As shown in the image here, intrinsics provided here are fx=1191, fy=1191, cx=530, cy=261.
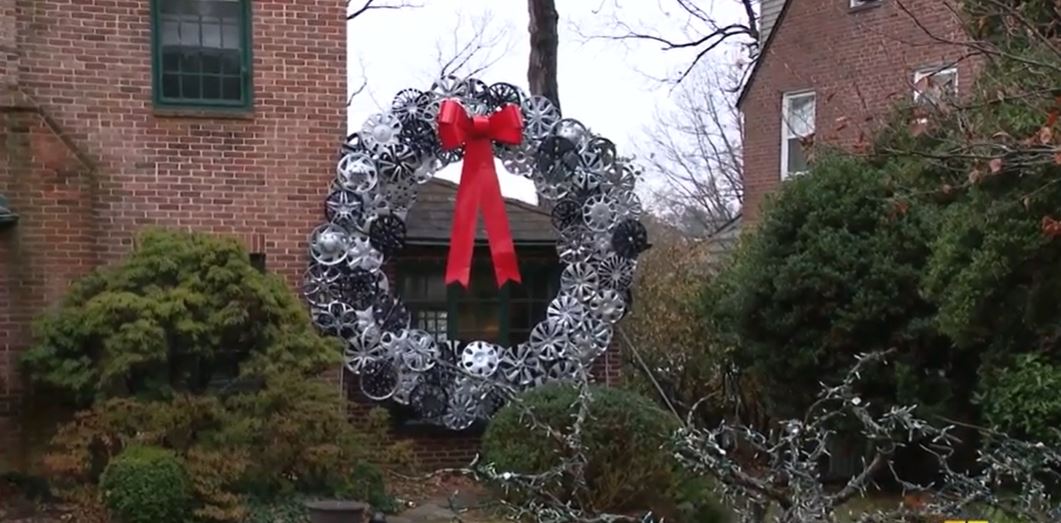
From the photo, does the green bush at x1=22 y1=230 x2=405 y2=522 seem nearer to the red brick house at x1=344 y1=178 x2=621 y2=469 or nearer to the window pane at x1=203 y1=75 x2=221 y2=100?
the window pane at x1=203 y1=75 x2=221 y2=100

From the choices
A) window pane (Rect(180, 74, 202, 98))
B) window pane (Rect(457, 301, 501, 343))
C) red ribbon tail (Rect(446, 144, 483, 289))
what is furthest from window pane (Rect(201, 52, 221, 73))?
window pane (Rect(457, 301, 501, 343))

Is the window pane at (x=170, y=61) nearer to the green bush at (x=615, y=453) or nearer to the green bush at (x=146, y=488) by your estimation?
the green bush at (x=146, y=488)

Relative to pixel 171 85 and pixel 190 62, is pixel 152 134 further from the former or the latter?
pixel 190 62

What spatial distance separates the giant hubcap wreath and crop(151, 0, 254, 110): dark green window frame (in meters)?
1.27

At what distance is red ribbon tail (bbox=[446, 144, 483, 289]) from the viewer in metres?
12.1

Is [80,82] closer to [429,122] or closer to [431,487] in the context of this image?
[429,122]

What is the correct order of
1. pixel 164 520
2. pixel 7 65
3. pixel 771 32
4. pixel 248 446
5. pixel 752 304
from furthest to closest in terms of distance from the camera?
pixel 771 32, pixel 752 304, pixel 7 65, pixel 248 446, pixel 164 520

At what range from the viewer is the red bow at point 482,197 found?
39.6 feet

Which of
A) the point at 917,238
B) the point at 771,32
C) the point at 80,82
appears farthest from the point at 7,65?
the point at 771,32

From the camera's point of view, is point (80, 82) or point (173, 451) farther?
point (80, 82)

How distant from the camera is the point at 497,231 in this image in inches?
478

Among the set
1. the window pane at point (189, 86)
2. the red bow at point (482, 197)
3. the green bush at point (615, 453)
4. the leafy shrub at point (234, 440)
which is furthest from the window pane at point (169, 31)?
the green bush at point (615, 453)

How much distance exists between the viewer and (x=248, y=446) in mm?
9906

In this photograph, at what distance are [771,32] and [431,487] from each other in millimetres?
11750
